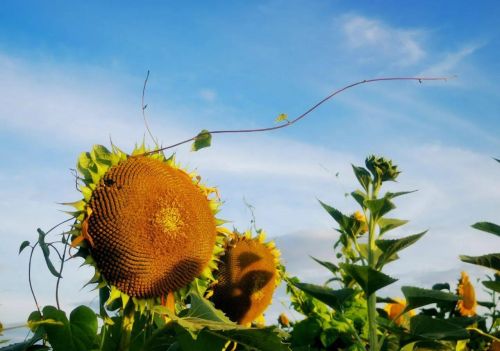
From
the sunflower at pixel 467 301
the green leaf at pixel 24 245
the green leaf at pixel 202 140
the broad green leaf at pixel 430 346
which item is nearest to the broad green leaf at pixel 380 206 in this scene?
the broad green leaf at pixel 430 346

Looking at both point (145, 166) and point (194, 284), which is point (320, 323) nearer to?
point (194, 284)

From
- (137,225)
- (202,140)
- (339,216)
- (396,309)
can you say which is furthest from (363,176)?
(396,309)

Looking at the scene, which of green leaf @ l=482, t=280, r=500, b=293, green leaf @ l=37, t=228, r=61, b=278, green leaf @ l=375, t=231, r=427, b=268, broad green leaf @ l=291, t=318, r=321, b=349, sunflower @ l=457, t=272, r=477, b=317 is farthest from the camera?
sunflower @ l=457, t=272, r=477, b=317

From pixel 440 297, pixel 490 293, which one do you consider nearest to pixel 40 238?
pixel 440 297

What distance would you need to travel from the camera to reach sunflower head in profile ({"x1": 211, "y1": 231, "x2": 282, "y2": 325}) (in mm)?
3547

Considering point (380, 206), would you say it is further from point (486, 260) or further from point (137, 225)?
point (137, 225)

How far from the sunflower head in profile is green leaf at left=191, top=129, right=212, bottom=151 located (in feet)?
3.21

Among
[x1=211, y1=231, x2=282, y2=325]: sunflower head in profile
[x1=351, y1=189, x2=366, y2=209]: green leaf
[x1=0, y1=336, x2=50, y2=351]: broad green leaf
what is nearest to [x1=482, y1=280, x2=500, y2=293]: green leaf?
[x1=351, y1=189, x2=366, y2=209]: green leaf

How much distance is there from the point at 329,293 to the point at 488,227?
93 cm

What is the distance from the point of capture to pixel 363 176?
11.0 feet

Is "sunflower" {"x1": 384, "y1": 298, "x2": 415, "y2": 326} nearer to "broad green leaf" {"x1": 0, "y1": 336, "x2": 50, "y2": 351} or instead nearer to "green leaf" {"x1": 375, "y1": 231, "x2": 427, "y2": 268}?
"green leaf" {"x1": 375, "y1": 231, "x2": 427, "y2": 268}

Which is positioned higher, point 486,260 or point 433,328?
point 486,260

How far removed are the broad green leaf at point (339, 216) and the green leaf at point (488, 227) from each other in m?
0.63

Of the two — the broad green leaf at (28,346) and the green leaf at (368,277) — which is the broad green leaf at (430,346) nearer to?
the green leaf at (368,277)
